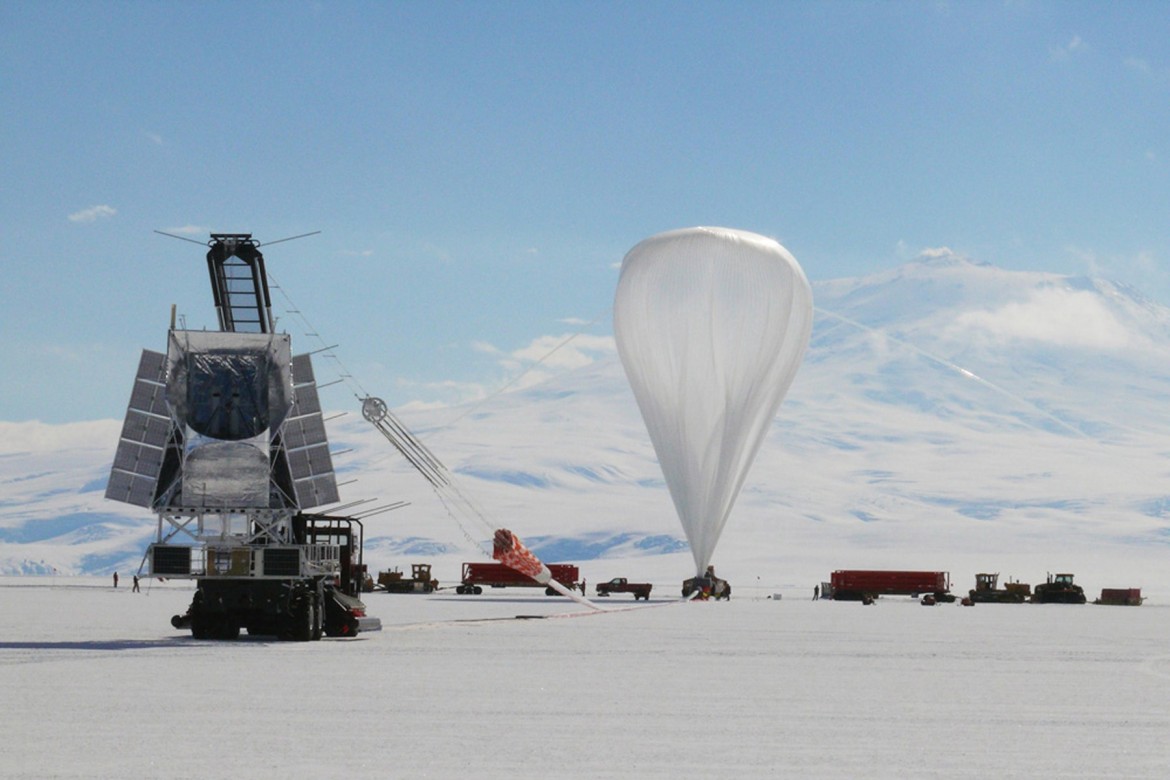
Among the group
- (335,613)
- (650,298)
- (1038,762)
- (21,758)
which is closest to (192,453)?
(335,613)

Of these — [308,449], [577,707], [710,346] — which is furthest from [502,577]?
[577,707]

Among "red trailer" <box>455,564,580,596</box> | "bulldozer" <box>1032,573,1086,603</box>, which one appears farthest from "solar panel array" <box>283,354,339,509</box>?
"bulldozer" <box>1032,573,1086,603</box>

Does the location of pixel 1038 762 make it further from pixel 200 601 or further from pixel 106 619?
pixel 106 619

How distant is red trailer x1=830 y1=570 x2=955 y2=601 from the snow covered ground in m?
61.0

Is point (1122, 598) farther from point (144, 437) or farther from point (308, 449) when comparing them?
point (144, 437)

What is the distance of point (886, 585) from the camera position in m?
111

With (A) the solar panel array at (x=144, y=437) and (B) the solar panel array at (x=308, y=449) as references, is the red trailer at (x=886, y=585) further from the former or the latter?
(A) the solar panel array at (x=144, y=437)

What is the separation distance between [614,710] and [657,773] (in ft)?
22.5

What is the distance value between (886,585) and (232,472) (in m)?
73.5

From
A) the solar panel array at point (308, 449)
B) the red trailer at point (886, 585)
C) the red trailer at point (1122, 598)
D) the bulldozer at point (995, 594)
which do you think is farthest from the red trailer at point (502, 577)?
the solar panel array at point (308, 449)

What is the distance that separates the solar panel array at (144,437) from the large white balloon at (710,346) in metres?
46.6

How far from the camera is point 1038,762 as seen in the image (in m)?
19.9

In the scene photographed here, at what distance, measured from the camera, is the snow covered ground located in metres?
19.5

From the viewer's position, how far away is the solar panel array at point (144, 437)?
44.3 metres
